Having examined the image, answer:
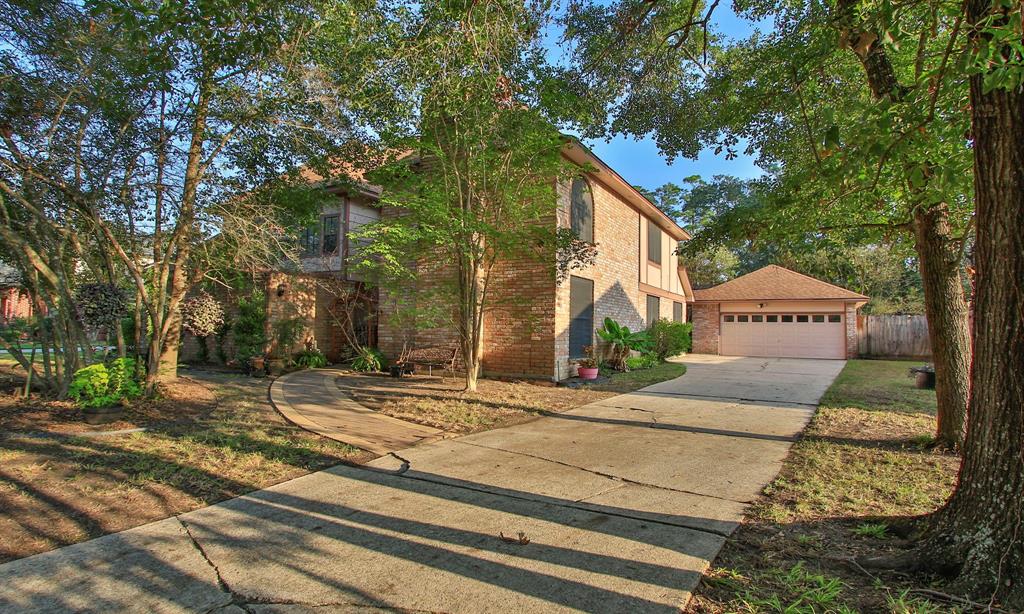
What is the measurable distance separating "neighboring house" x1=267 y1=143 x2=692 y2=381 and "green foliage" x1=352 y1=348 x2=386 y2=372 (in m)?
0.33

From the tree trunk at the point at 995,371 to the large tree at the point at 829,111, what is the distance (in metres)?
0.27

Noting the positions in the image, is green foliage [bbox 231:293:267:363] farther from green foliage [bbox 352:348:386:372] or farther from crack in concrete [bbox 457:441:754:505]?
crack in concrete [bbox 457:441:754:505]

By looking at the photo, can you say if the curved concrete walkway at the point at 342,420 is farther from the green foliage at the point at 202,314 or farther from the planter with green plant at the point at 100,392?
the planter with green plant at the point at 100,392

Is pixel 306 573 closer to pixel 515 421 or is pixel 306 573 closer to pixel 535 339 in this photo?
pixel 515 421

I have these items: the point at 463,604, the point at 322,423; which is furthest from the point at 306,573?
the point at 322,423

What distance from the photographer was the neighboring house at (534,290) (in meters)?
11.7

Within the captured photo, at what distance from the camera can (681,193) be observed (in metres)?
46.2

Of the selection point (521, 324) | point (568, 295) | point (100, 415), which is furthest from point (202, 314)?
point (568, 295)

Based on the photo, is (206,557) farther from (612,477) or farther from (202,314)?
(202,314)

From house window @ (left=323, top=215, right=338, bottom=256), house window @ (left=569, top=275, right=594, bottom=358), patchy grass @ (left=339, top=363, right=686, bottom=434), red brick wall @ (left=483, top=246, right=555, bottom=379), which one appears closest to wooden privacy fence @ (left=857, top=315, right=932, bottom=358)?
patchy grass @ (left=339, top=363, right=686, bottom=434)

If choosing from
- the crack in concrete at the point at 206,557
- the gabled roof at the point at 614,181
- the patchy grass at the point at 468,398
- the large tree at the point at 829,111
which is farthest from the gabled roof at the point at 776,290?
the crack in concrete at the point at 206,557

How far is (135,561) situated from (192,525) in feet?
1.89

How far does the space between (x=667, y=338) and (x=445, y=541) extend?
16650 mm

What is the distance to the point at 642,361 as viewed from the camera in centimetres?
1555
